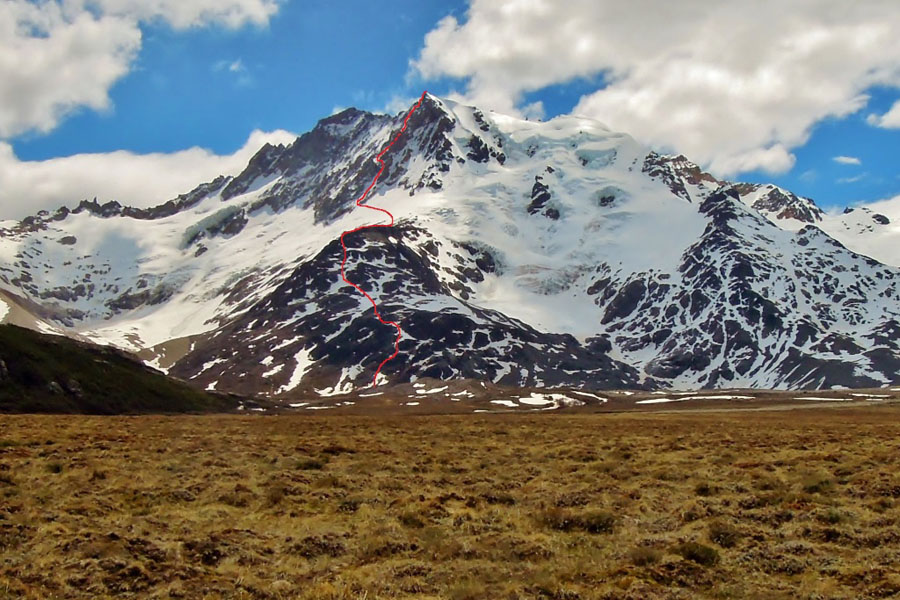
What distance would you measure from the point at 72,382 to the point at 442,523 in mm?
84991

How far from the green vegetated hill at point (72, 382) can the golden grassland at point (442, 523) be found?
2206 inches

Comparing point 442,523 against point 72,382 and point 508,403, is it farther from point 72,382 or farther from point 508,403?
point 508,403

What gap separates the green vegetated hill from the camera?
84.4 meters

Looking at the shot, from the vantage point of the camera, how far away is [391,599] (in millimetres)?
15586

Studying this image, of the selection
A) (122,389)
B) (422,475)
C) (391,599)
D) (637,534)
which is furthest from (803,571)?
(122,389)

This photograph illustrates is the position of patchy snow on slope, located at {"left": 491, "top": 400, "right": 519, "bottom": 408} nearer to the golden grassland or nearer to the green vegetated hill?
the green vegetated hill

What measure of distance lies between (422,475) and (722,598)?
595 inches

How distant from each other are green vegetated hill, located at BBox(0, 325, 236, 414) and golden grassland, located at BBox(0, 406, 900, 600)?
2206 inches

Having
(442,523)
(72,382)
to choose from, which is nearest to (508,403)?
(72,382)

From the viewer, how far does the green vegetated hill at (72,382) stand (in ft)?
277

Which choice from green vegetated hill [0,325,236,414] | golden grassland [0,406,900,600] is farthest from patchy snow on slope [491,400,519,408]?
golden grassland [0,406,900,600]

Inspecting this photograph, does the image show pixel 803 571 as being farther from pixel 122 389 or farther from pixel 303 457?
pixel 122 389

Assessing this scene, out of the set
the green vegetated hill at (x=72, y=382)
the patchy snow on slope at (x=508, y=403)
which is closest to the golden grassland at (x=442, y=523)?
the green vegetated hill at (x=72, y=382)

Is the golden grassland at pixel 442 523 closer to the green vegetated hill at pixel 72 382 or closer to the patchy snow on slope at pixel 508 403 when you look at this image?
the green vegetated hill at pixel 72 382
